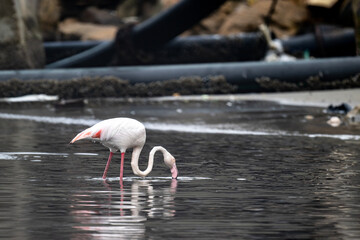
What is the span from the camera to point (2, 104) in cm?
1977

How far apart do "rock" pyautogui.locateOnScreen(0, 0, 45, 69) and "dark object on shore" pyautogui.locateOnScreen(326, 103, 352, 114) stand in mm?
8415

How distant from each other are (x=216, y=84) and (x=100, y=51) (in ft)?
17.6

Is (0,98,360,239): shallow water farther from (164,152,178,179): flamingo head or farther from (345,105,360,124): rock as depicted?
(345,105,360,124): rock

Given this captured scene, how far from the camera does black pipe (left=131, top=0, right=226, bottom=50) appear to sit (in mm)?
24391

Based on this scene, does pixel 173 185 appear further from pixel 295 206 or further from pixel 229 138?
pixel 229 138

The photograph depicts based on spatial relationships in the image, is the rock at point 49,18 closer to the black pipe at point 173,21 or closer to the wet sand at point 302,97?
the black pipe at point 173,21

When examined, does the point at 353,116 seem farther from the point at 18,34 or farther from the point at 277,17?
the point at 277,17

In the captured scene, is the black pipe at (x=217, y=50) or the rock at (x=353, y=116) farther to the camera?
the black pipe at (x=217, y=50)

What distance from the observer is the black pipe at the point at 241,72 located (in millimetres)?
21000

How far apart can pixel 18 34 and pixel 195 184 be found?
14.2 meters

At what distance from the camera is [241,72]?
21.0 m

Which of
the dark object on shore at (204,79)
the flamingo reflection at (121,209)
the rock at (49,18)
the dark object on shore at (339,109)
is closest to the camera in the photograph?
the flamingo reflection at (121,209)

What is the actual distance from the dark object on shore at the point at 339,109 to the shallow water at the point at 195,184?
3.77 feet

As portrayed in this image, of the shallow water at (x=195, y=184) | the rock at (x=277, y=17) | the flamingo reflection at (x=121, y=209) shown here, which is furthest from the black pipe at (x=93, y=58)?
the flamingo reflection at (x=121, y=209)
